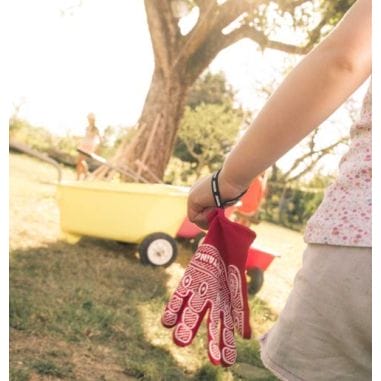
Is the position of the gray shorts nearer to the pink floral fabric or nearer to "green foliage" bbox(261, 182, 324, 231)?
the pink floral fabric

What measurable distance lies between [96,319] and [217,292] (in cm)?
185

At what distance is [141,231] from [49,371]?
7.04ft

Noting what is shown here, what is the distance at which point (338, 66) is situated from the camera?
0.66m

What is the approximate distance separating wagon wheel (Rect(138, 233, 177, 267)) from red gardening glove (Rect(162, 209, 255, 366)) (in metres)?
3.08

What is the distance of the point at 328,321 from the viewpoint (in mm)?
646

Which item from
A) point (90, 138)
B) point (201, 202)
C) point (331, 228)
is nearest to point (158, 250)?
point (201, 202)

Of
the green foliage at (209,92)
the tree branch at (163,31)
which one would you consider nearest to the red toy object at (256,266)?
the tree branch at (163,31)

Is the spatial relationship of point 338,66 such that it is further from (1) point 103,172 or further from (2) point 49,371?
(1) point 103,172

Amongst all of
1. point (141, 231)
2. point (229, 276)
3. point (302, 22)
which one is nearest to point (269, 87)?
point (302, 22)

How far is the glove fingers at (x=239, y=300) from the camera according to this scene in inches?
35.9

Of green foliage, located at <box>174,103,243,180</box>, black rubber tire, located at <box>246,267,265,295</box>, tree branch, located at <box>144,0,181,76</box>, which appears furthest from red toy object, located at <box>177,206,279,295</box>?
green foliage, located at <box>174,103,243,180</box>

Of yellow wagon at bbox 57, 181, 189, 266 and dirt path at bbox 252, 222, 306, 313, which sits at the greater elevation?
yellow wagon at bbox 57, 181, 189, 266

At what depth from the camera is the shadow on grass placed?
2.16 meters

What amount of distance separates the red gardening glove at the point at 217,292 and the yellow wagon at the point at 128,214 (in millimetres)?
3087
